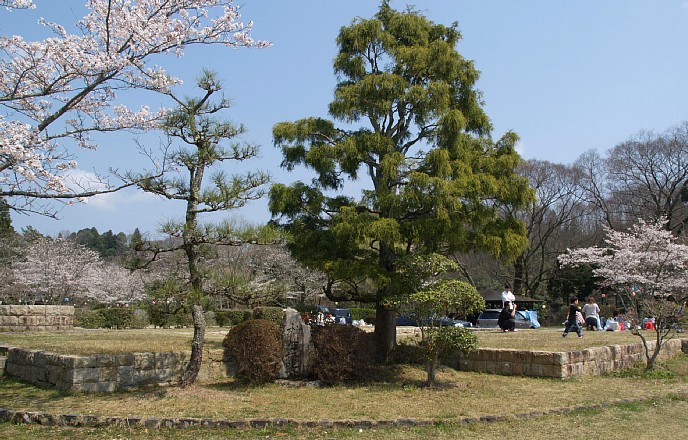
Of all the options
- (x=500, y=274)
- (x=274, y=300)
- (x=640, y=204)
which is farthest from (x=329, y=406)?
(x=640, y=204)

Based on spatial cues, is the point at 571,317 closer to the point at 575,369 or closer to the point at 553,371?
the point at 575,369

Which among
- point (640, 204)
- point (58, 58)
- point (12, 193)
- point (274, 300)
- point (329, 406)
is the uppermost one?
point (640, 204)

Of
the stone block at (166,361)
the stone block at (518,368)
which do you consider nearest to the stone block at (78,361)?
the stone block at (166,361)

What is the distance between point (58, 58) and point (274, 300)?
4622 mm

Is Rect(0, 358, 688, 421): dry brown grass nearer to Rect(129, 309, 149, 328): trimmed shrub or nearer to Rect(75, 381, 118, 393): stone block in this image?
Rect(75, 381, 118, 393): stone block

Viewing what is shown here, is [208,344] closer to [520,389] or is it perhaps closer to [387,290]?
[387,290]

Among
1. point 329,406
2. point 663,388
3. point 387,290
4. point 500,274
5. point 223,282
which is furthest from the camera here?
point 500,274

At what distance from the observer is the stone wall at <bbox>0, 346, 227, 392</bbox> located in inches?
330

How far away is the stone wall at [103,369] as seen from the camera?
8.39 meters

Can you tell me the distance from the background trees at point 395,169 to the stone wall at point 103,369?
290 centimetres

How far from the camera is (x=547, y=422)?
7.12 m

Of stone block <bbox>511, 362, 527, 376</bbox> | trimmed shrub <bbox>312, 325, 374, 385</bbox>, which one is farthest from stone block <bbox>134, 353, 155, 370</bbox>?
stone block <bbox>511, 362, 527, 376</bbox>

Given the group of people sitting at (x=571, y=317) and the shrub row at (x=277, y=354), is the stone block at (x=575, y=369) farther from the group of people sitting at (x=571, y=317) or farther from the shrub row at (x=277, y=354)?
the group of people sitting at (x=571, y=317)

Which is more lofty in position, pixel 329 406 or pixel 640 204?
pixel 640 204
